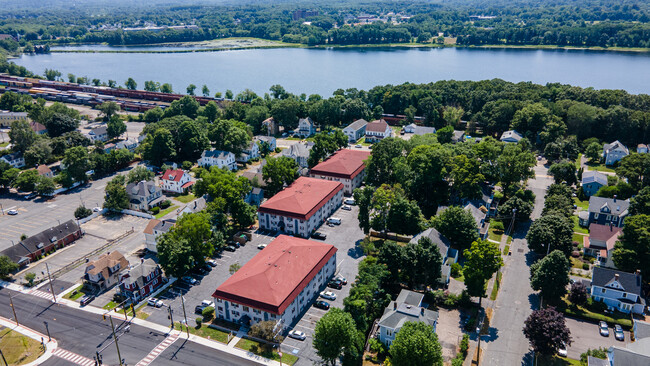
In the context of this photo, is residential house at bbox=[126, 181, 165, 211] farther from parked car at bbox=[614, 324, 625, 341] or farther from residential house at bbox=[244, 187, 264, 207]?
parked car at bbox=[614, 324, 625, 341]

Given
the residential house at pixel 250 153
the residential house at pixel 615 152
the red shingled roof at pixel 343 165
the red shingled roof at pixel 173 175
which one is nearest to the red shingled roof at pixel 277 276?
the red shingled roof at pixel 343 165

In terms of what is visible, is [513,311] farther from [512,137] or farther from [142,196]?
[142,196]

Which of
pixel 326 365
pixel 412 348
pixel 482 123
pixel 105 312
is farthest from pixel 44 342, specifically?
→ pixel 482 123

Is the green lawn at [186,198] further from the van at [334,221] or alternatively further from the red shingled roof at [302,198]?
the van at [334,221]

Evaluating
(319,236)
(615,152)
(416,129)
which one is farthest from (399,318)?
(615,152)

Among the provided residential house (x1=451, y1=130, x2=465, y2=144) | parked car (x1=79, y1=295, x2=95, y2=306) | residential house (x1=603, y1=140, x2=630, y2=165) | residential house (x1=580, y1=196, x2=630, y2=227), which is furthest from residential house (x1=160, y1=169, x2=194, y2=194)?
residential house (x1=603, y1=140, x2=630, y2=165)

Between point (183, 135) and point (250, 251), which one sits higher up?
point (183, 135)

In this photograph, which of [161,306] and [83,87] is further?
[83,87]

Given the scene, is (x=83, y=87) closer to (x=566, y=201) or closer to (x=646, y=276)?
(x=566, y=201)
